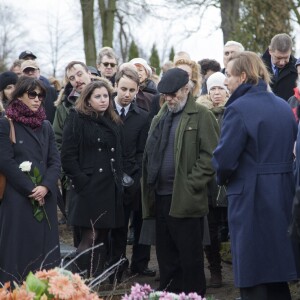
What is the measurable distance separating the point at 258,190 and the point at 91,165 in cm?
250

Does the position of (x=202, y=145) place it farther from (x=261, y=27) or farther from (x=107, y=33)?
(x=107, y=33)

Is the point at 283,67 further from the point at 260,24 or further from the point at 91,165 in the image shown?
the point at 260,24

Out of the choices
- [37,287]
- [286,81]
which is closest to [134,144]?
[286,81]

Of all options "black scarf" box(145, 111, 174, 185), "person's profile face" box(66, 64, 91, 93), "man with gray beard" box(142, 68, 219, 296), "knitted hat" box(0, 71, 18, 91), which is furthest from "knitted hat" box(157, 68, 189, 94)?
"knitted hat" box(0, 71, 18, 91)

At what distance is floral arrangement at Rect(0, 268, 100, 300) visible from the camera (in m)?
3.76

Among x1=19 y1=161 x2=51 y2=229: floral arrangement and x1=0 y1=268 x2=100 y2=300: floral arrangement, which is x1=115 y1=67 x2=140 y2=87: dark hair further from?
x1=0 y1=268 x2=100 y2=300: floral arrangement

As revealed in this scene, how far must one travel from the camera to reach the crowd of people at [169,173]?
19.7 ft

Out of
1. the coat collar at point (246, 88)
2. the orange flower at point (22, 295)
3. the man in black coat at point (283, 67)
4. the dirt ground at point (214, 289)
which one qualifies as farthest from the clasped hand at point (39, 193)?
the orange flower at point (22, 295)

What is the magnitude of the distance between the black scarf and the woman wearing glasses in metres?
0.89

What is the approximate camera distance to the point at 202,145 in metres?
7.38

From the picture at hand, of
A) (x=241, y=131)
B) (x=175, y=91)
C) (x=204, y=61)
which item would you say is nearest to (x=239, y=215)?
(x=241, y=131)

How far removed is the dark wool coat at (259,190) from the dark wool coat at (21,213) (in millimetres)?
2051

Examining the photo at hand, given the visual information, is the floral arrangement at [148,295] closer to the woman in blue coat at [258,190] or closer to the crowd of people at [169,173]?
the crowd of people at [169,173]

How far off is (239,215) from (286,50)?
3645mm
